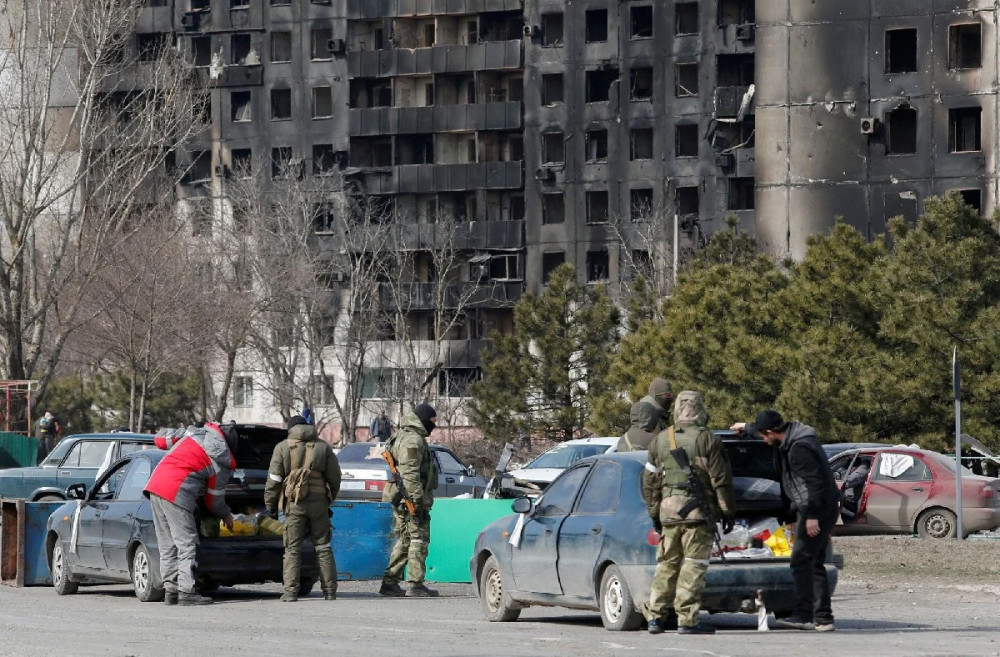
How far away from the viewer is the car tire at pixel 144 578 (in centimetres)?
1914

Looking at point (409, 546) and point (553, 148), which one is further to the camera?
point (553, 148)

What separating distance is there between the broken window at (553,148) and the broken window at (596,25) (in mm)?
4314

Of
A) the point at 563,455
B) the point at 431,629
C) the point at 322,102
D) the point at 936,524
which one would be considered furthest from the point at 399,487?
the point at 322,102

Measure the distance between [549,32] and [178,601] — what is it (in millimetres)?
70463

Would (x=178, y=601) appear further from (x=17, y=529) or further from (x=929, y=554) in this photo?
(x=929, y=554)

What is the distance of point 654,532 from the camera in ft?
46.5

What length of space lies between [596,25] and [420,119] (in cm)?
946

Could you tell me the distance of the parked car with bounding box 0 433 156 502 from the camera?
99.4 feet

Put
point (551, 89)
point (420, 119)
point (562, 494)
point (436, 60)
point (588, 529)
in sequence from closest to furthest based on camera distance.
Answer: point (588, 529), point (562, 494), point (551, 89), point (436, 60), point (420, 119)

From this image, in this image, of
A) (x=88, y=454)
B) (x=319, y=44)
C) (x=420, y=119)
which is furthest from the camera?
(x=319, y=44)

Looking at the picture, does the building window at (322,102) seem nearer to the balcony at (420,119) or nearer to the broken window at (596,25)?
the balcony at (420,119)

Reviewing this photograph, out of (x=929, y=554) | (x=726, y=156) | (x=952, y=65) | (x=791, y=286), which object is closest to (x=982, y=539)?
(x=929, y=554)

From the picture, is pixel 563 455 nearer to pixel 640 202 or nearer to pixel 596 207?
pixel 640 202

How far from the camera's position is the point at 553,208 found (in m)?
88.0
